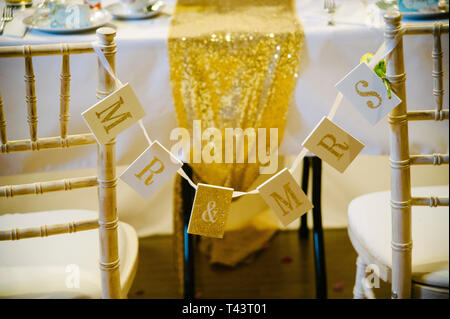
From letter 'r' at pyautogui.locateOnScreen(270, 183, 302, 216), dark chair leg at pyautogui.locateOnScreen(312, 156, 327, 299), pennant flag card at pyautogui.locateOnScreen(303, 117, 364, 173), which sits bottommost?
dark chair leg at pyautogui.locateOnScreen(312, 156, 327, 299)

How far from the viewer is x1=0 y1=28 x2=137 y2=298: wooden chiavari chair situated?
2.62ft

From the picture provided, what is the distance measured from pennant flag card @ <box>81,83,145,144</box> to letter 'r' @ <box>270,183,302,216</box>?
0.79 feet

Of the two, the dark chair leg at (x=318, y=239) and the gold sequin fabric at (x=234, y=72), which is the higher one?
the gold sequin fabric at (x=234, y=72)

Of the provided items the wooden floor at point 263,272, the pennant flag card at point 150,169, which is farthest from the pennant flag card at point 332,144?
the wooden floor at point 263,272

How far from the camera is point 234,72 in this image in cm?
124

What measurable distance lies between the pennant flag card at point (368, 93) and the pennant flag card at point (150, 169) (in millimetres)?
276

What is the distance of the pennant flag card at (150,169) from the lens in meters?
0.82

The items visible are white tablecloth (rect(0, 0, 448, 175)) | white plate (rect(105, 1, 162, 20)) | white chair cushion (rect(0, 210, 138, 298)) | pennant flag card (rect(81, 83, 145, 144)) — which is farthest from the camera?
white plate (rect(105, 1, 162, 20))

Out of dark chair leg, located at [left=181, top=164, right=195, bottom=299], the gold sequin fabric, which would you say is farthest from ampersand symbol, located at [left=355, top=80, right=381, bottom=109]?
dark chair leg, located at [left=181, top=164, right=195, bottom=299]

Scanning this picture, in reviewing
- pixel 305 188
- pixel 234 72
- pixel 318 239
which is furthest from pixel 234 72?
pixel 305 188

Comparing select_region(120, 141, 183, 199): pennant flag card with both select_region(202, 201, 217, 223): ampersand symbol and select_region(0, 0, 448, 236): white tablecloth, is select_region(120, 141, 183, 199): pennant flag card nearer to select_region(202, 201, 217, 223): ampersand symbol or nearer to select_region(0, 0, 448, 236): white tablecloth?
select_region(202, 201, 217, 223): ampersand symbol

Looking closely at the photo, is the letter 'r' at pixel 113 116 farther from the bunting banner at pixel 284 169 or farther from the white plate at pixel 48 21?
the white plate at pixel 48 21

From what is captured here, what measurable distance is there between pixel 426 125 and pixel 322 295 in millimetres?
543

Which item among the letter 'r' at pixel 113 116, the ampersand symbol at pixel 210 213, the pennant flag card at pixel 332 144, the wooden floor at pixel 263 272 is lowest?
the wooden floor at pixel 263 272
